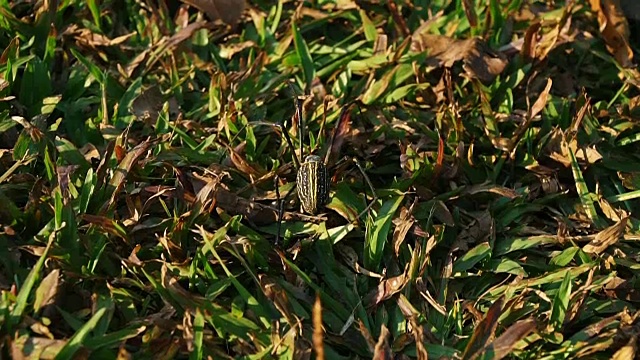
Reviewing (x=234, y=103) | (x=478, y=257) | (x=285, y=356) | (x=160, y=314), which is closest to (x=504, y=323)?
(x=478, y=257)

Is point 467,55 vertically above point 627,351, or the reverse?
point 467,55

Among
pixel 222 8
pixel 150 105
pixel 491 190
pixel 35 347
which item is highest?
pixel 222 8

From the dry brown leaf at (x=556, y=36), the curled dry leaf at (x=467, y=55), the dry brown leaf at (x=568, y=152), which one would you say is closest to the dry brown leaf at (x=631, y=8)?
the dry brown leaf at (x=556, y=36)

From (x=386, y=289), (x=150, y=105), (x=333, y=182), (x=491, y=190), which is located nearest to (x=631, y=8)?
(x=491, y=190)

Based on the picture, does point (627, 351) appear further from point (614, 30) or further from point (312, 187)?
point (614, 30)

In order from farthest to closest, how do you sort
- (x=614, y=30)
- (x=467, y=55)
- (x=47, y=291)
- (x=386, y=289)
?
(x=614, y=30) → (x=467, y=55) → (x=386, y=289) → (x=47, y=291)

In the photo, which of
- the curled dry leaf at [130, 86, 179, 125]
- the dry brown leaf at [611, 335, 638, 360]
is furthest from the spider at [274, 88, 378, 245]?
the dry brown leaf at [611, 335, 638, 360]
